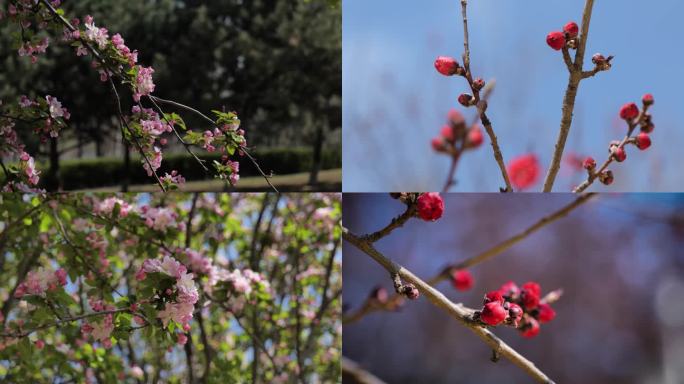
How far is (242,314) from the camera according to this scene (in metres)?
2.76

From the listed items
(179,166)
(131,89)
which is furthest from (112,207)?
(131,89)

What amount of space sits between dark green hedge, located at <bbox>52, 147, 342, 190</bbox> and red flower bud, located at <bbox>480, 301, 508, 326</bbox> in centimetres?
140

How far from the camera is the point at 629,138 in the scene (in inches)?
91.0

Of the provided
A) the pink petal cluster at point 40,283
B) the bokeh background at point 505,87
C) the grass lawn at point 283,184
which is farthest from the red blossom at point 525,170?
the pink petal cluster at point 40,283

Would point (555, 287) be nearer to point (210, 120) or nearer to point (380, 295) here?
point (380, 295)

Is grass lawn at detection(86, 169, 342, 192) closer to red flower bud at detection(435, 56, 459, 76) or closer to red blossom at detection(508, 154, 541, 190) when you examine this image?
red blossom at detection(508, 154, 541, 190)

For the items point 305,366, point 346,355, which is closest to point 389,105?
point 346,355

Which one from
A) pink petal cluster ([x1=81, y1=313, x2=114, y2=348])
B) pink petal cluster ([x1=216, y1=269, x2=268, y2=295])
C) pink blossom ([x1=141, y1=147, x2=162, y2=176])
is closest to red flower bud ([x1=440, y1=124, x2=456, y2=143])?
pink petal cluster ([x1=216, y1=269, x2=268, y2=295])

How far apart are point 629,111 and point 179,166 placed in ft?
4.65

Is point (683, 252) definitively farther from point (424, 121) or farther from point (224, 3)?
point (224, 3)

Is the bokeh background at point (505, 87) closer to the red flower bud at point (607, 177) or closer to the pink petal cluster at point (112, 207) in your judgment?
the red flower bud at point (607, 177)

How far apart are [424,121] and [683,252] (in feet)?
3.01

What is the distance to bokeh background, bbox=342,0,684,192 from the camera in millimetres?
2461

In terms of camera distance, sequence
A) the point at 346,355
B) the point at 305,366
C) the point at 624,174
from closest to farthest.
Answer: the point at 624,174, the point at 346,355, the point at 305,366
